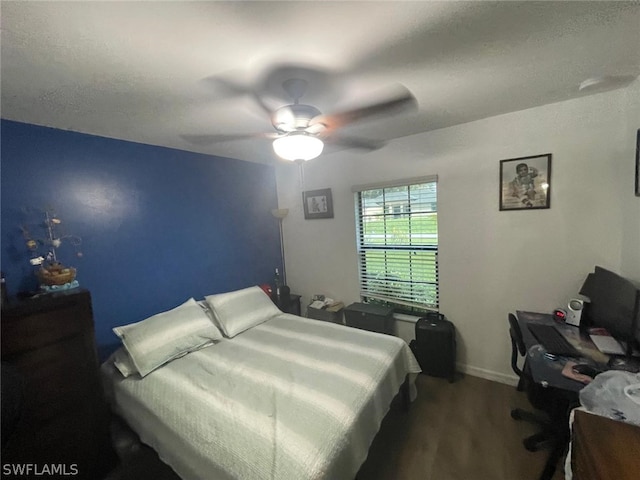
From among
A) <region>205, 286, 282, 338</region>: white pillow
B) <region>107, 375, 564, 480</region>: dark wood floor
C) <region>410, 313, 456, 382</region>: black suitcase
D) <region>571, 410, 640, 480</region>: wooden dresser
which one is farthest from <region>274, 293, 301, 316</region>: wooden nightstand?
<region>571, 410, 640, 480</region>: wooden dresser

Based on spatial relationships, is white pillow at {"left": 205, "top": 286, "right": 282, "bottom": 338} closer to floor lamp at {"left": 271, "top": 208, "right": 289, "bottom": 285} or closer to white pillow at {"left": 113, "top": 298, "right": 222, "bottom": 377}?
white pillow at {"left": 113, "top": 298, "right": 222, "bottom": 377}

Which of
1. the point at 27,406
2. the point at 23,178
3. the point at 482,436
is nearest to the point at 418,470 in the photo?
the point at 482,436

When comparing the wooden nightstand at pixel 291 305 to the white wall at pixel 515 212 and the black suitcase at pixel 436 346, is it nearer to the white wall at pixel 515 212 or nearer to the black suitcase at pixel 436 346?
the white wall at pixel 515 212

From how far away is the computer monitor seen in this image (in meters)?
1.42

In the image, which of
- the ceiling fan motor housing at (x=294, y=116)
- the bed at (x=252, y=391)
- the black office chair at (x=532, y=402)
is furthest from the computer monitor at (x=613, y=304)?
the ceiling fan motor housing at (x=294, y=116)

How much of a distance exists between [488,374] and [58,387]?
328 centimetres

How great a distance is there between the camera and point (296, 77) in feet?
4.50

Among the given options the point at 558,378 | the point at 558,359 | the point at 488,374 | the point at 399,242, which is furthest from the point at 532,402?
the point at 399,242

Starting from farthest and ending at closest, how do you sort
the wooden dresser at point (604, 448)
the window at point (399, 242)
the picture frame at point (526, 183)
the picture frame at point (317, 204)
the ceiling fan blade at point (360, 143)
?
1. the picture frame at point (317, 204)
2. the window at point (399, 242)
3. the ceiling fan blade at point (360, 143)
4. the picture frame at point (526, 183)
5. the wooden dresser at point (604, 448)

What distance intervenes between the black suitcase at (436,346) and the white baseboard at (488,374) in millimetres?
157

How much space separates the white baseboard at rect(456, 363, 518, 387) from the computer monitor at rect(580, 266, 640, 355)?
0.85m

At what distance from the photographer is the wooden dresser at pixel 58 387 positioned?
1.37 m

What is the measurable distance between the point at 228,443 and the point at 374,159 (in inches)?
104

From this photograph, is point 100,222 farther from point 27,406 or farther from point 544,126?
point 544,126
